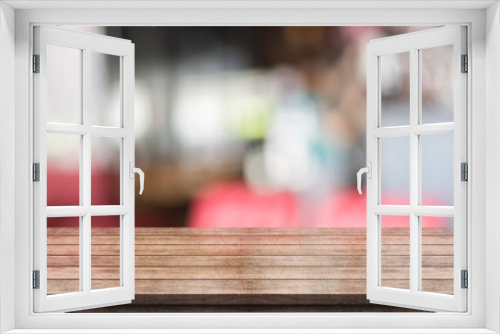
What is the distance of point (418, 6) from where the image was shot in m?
2.33

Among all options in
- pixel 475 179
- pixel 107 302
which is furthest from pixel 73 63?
pixel 475 179

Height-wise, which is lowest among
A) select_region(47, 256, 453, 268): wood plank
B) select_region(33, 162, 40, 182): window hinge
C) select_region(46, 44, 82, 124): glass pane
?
select_region(47, 256, 453, 268): wood plank

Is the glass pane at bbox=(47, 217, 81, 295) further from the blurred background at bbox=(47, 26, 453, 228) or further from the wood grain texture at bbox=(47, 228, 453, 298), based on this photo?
the blurred background at bbox=(47, 26, 453, 228)

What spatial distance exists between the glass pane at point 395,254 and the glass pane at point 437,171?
30cm

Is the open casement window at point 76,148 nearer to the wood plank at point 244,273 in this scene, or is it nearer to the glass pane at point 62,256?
the glass pane at point 62,256

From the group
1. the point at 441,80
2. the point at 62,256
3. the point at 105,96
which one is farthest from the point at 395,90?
the point at 62,256

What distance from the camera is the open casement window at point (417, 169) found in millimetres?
2400

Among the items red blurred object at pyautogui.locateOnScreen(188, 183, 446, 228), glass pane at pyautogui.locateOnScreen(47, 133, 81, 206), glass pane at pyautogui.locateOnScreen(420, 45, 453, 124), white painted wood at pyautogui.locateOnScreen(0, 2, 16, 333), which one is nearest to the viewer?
white painted wood at pyautogui.locateOnScreen(0, 2, 16, 333)

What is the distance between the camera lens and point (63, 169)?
Result: 3.52 metres

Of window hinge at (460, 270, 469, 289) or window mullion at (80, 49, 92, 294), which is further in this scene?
window mullion at (80, 49, 92, 294)

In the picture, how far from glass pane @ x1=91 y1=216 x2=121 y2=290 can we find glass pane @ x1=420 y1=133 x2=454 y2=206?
7.91 ft

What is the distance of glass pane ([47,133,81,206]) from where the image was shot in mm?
2760

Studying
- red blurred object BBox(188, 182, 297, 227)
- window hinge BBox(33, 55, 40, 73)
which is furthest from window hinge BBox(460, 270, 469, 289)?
red blurred object BBox(188, 182, 297, 227)

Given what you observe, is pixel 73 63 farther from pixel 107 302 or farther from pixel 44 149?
pixel 107 302
